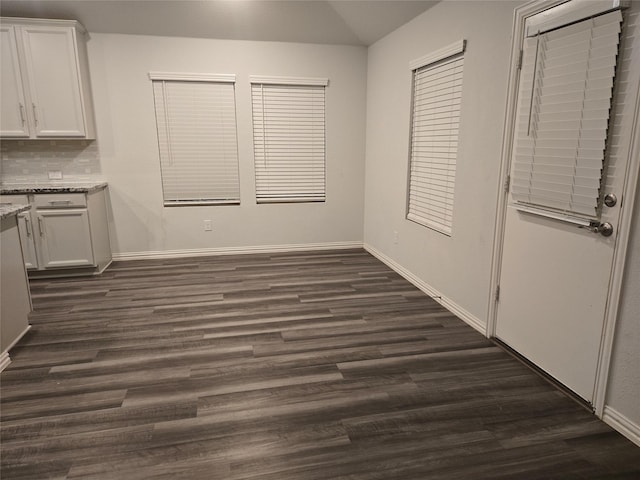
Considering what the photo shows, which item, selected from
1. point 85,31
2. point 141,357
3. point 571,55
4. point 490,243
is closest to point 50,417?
point 141,357

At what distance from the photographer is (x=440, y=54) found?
133 inches

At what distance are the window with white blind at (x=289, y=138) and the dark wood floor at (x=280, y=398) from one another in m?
1.89

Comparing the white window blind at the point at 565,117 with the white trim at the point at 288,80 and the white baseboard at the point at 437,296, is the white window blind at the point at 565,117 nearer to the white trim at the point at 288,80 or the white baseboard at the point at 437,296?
the white baseboard at the point at 437,296

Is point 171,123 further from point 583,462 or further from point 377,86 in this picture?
point 583,462

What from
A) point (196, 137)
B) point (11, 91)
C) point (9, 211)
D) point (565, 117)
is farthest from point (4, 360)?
point (565, 117)

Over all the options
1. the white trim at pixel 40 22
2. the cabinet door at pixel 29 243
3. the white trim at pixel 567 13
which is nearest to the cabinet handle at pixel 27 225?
the cabinet door at pixel 29 243

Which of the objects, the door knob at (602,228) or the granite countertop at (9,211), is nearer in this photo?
the door knob at (602,228)

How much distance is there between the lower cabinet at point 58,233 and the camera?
403 cm

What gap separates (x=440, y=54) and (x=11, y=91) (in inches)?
161

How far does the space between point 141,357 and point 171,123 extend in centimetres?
297

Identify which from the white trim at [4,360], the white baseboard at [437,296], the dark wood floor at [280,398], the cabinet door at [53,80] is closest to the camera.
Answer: the dark wood floor at [280,398]

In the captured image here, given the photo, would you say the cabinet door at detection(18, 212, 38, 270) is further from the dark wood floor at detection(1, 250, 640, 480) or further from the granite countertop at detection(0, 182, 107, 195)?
the dark wood floor at detection(1, 250, 640, 480)

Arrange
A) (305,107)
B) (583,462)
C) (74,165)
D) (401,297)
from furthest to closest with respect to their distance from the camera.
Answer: (305,107), (74,165), (401,297), (583,462)

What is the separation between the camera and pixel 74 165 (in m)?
4.55
